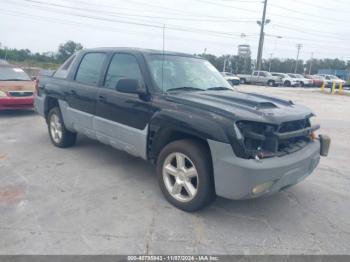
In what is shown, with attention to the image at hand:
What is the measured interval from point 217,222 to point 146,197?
976 mm

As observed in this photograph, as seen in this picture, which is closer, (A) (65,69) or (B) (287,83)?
(A) (65,69)

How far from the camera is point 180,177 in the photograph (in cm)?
361

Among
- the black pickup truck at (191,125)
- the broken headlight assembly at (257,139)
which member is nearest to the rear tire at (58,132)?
the black pickup truck at (191,125)

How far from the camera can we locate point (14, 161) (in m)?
5.15

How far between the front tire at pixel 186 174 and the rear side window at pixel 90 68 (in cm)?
189

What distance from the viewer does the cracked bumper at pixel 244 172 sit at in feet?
9.88

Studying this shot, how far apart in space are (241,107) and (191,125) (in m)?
0.57

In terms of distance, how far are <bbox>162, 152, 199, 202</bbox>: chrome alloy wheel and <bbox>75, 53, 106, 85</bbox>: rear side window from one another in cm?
193

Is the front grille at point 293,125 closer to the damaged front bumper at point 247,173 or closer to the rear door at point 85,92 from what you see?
the damaged front bumper at point 247,173

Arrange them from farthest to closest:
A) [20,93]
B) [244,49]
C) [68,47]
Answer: [68,47]
[244,49]
[20,93]

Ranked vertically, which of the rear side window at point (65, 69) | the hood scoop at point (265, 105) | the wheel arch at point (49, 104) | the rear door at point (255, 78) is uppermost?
the rear side window at point (65, 69)

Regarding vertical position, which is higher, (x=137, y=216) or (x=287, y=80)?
(x=137, y=216)

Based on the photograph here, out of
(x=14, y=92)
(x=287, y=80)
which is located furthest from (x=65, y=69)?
(x=287, y=80)

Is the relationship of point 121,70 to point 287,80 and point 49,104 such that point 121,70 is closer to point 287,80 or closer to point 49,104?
point 49,104
